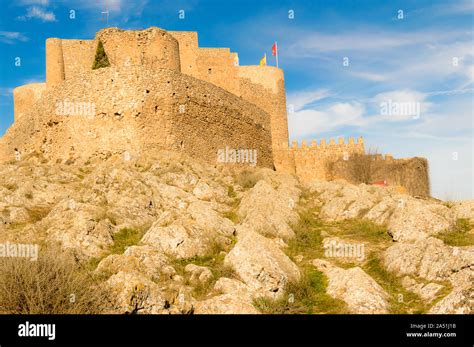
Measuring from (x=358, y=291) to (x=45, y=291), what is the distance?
19.1 ft

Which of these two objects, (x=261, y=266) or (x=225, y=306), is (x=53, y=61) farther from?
(x=225, y=306)

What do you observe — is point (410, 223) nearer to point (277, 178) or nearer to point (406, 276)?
point (406, 276)

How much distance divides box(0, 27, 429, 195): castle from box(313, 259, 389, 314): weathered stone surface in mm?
10713

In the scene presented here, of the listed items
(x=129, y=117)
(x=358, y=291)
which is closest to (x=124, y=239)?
(x=358, y=291)

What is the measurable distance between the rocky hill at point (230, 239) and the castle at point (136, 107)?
3.95 ft

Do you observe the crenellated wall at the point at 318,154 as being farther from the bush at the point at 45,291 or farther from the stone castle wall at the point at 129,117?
the bush at the point at 45,291

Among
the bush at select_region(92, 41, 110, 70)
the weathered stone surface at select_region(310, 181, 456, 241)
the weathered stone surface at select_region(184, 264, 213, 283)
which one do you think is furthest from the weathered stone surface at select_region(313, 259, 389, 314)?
the bush at select_region(92, 41, 110, 70)

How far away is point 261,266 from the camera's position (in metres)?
11.4

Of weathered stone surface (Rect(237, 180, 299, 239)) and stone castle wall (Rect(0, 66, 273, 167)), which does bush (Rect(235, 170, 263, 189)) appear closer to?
stone castle wall (Rect(0, 66, 273, 167))

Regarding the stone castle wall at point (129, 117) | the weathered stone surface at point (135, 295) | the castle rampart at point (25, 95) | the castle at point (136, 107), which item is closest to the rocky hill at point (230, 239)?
the weathered stone surface at point (135, 295)

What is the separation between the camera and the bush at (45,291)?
929 centimetres

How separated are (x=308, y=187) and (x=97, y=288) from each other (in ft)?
42.6
